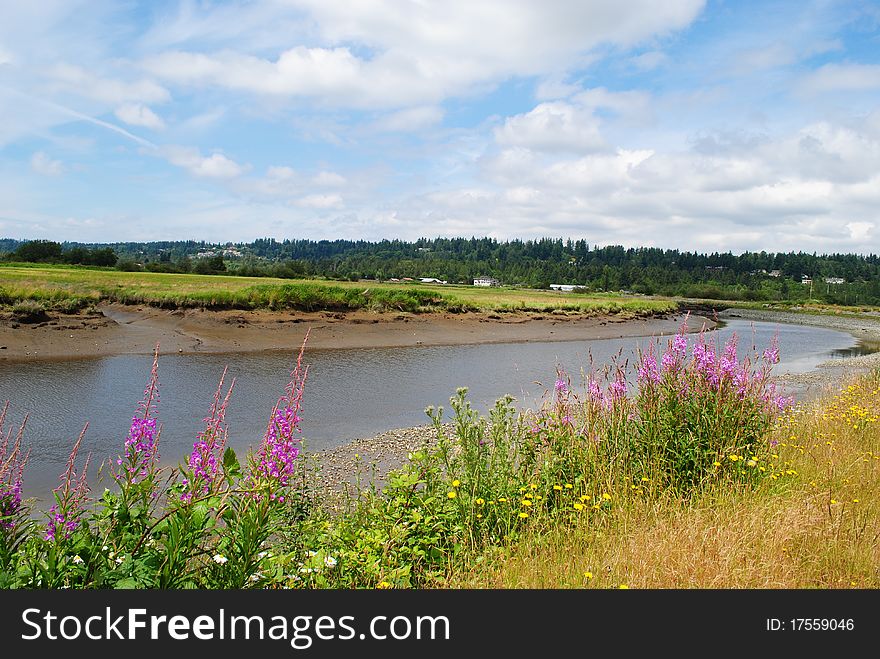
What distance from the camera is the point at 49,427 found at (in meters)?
14.2

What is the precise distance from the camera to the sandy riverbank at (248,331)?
1045 inches

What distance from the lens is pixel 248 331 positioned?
3294 cm

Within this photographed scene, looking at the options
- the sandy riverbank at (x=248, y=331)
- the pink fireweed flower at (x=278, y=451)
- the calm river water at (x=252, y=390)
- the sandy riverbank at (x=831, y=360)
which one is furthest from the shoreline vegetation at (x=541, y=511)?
the sandy riverbank at (x=248, y=331)

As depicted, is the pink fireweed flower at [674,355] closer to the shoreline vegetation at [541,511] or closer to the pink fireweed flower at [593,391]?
the shoreline vegetation at [541,511]

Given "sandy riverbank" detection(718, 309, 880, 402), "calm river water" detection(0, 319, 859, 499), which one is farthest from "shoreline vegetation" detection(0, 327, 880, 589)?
"sandy riverbank" detection(718, 309, 880, 402)

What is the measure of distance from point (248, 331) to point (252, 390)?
14.2 m

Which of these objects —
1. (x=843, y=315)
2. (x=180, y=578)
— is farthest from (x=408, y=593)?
(x=843, y=315)

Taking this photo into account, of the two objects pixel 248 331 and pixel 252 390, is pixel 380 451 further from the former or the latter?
pixel 248 331

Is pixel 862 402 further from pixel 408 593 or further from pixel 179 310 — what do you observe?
pixel 179 310

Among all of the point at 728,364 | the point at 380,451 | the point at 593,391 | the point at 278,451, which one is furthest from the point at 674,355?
the point at 380,451

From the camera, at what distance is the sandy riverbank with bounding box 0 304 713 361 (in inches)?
1045

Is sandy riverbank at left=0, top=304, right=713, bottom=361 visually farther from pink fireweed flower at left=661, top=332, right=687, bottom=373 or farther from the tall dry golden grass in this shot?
the tall dry golden grass

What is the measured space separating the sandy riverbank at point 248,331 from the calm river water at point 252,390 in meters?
1.99

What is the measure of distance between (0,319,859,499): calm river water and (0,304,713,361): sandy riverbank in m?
1.99
